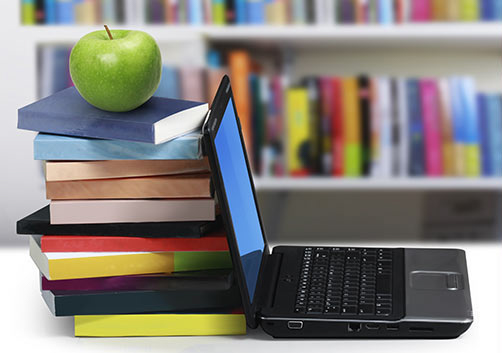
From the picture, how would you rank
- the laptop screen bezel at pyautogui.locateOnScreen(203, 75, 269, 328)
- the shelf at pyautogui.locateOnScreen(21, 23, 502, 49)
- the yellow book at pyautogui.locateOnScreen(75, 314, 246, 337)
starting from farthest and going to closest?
the shelf at pyautogui.locateOnScreen(21, 23, 502, 49)
the yellow book at pyautogui.locateOnScreen(75, 314, 246, 337)
the laptop screen bezel at pyautogui.locateOnScreen(203, 75, 269, 328)

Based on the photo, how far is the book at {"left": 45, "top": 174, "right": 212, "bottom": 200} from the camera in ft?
3.11

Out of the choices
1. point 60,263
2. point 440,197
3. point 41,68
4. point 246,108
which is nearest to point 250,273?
point 60,263

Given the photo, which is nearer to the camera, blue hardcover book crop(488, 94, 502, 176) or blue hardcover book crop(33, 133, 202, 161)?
blue hardcover book crop(33, 133, 202, 161)

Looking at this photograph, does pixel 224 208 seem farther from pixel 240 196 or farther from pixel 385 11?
pixel 385 11

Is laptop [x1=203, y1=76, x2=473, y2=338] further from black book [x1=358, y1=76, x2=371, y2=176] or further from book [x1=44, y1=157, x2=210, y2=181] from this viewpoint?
black book [x1=358, y1=76, x2=371, y2=176]

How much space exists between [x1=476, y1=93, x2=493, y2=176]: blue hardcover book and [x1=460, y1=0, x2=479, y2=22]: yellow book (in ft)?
0.75

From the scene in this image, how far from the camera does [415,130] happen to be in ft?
7.77

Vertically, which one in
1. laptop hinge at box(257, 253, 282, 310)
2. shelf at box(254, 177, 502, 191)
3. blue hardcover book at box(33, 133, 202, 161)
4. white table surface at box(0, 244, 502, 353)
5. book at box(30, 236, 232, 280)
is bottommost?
shelf at box(254, 177, 502, 191)

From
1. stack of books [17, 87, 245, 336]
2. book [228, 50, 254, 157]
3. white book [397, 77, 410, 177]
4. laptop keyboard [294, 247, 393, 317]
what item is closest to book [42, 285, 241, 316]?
stack of books [17, 87, 245, 336]

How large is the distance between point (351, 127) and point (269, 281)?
4.63 feet

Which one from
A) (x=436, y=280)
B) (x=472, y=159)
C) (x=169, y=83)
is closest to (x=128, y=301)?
(x=436, y=280)

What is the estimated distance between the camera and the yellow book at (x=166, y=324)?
3.10 ft

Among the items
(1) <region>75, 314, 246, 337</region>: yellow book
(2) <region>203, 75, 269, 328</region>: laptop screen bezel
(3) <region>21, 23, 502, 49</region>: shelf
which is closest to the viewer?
(2) <region>203, 75, 269, 328</region>: laptop screen bezel

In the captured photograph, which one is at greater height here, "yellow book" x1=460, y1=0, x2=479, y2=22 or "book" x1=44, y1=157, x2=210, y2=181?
"yellow book" x1=460, y1=0, x2=479, y2=22
